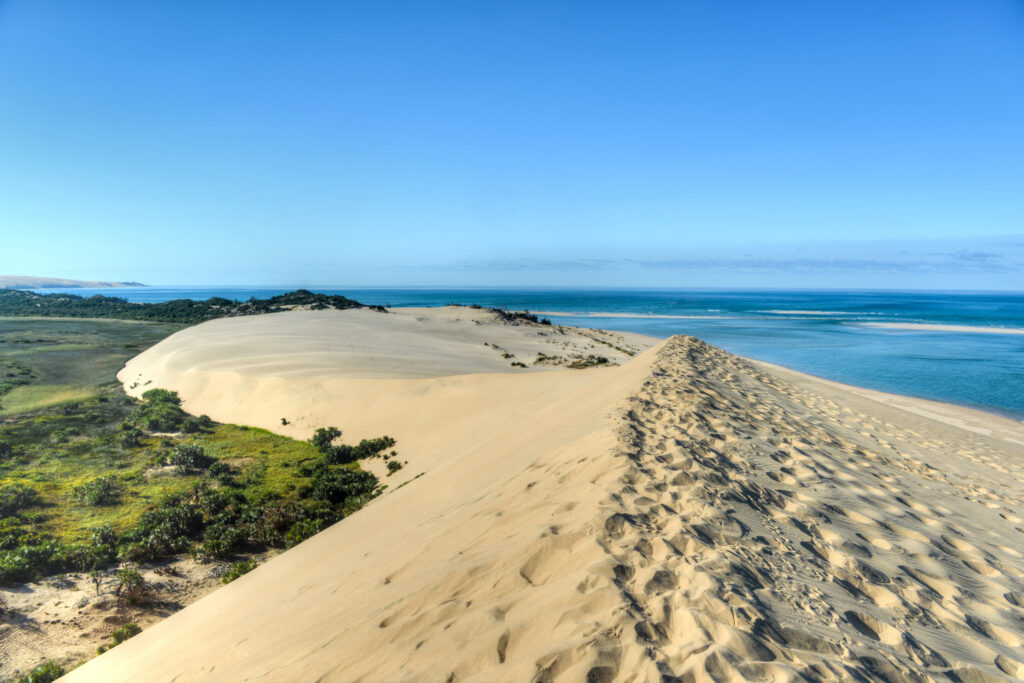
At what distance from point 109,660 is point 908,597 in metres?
7.92

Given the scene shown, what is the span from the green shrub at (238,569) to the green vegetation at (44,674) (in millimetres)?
1987

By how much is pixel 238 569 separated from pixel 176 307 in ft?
201

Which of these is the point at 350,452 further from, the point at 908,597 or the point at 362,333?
the point at 362,333

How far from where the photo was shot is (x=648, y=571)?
3498 millimetres

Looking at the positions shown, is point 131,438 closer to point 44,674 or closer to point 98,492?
point 98,492

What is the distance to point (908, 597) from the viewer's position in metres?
3.91

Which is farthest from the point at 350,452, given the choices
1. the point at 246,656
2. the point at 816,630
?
the point at 816,630

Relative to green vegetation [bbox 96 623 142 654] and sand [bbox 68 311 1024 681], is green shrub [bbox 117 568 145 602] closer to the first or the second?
green vegetation [bbox 96 623 142 654]

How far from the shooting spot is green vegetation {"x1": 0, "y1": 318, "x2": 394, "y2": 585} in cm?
808

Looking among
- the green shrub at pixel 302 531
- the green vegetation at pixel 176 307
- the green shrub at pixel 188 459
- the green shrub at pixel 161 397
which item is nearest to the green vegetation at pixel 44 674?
the green shrub at pixel 302 531

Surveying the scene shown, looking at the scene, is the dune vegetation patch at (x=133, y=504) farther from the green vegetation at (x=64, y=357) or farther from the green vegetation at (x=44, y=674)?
the green vegetation at (x=64, y=357)

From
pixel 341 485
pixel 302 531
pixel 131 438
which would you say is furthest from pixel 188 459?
pixel 302 531

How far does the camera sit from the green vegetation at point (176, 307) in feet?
169

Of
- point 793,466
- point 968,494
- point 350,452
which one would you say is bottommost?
point 350,452
